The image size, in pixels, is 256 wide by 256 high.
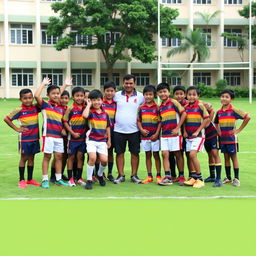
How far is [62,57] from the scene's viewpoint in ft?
132

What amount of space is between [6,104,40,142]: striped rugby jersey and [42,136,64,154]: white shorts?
19 centimetres

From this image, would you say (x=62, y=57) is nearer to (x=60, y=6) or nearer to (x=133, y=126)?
(x=60, y=6)

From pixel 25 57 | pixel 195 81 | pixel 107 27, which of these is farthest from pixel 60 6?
pixel 195 81

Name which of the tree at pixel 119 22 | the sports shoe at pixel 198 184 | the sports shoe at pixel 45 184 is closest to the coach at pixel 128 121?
the sports shoe at pixel 198 184

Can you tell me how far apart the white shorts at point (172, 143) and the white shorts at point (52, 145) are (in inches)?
57.6

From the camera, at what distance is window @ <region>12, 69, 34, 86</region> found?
39875 millimetres

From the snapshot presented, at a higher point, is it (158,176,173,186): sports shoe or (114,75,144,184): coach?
(114,75,144,184): coach

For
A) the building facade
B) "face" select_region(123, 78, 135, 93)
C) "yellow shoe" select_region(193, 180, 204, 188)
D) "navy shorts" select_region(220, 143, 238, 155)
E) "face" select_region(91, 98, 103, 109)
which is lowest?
"yellow shoe" select_region(193, 180, 204, 188)

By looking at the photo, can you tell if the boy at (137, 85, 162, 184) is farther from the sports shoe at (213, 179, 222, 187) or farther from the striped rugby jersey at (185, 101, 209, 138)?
the sports shoe at (213, 179, 222, 187)

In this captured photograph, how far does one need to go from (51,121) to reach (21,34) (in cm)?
3450

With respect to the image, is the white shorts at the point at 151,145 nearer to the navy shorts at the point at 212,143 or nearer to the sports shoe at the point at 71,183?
the navy shorts at the point at 212,143

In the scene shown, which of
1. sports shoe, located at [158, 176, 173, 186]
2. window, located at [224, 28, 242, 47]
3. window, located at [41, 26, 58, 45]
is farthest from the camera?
window, located at [224, 28, 242, 47]

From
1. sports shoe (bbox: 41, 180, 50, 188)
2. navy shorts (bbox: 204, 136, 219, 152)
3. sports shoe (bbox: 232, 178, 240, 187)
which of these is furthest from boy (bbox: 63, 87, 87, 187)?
sports shoe (bbox: 232, 178, 240, 187)

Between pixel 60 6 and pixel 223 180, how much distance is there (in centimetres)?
3025
